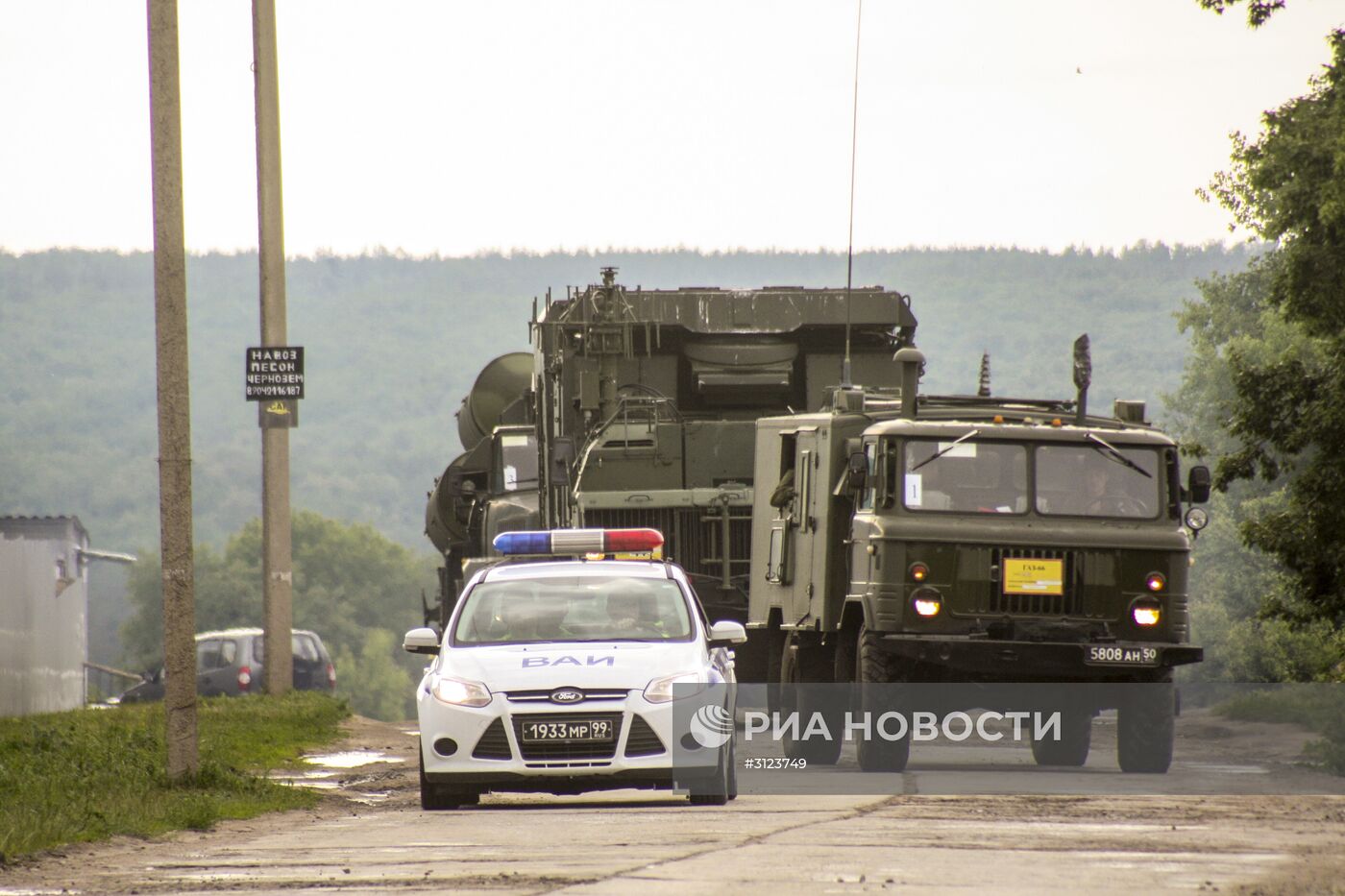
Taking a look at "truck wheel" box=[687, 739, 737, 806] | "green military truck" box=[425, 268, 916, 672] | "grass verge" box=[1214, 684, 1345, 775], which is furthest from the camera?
"green military truck" box=[425, 268, 916, 672]

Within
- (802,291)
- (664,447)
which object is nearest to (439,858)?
(664,447)

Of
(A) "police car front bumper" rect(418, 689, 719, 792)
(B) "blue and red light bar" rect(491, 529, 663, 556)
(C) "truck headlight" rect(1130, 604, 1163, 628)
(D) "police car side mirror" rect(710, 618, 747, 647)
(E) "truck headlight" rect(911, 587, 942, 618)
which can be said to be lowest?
(A) "police car front bumper" rect(418, 689, 719, 792)

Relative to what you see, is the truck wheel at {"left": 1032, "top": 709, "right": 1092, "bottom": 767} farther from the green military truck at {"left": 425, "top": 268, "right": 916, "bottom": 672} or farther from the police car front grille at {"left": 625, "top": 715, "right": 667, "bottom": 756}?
the police car front grille at {"left": 625, "top": 715, "right": 667, "bottom": 756}

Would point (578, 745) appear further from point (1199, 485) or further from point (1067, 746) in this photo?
point (1067, 746)

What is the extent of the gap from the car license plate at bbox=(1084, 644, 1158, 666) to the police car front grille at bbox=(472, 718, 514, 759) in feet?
15.5

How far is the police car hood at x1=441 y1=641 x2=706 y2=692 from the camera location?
13.1 meters

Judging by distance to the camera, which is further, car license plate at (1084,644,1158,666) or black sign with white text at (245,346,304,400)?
black sign with white text at (245,346,304,400)

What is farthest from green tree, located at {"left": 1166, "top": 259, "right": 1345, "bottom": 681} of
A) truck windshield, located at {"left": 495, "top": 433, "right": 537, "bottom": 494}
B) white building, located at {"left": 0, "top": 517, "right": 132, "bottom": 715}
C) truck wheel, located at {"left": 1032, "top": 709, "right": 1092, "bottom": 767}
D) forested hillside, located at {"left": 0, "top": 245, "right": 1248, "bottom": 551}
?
forested hillside, located at {"left": 0, "top": 245, "right": 1248, "bottom": 551}

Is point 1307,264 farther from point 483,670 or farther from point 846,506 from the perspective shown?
point 483,670

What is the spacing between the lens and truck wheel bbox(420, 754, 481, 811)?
44.1 feet

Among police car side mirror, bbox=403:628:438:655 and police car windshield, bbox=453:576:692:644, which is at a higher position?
police car windshield, bbox=453:576:692:644

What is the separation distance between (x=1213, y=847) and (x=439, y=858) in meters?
3.49

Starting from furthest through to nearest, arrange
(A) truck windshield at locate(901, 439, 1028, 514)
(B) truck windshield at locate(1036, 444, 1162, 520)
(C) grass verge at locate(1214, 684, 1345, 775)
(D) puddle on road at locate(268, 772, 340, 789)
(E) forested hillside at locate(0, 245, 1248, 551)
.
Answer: (E) forested hillside at locate(0, 245, 1248, 551)
(C) grass verge at locate(1214, 684, 1345, 775)
(D) puddle on road at locate(268, 772, 340, 789)
(B) truck windshield at locate(1036, 444, 1162, 520)
(A) truck windshield at locate(901, 439, 1028, 514)

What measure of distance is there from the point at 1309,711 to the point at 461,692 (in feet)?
47.1
